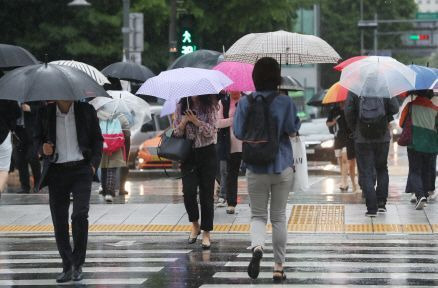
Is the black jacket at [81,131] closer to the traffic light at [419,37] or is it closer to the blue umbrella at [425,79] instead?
the blue umbrella at [425,79]

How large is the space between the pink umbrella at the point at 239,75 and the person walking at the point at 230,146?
0.96 feet

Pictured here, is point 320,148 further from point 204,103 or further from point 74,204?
point 74,204

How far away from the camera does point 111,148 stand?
15.3 meters

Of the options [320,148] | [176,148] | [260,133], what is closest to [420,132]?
[176,148]

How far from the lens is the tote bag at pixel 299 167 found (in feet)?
31.1

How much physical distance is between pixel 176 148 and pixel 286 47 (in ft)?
7.71

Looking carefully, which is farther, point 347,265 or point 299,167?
point 347,265

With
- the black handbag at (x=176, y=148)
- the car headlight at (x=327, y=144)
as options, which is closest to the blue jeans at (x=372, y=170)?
the black handbag at (x=176, y=148)

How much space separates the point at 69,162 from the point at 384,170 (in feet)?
17.5

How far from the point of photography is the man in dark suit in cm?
916

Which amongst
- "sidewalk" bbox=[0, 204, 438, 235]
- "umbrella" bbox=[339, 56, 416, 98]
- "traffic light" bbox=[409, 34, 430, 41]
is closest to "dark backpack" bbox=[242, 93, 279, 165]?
"sidewalk" bbox=[0, 204, 438, 235]

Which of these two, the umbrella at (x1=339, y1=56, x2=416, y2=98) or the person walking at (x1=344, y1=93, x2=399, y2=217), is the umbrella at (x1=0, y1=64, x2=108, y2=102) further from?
the person walking at (x1=344, y1=93, x2=399, y2=217)

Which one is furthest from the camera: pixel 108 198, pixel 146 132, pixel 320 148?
pixel 146 132

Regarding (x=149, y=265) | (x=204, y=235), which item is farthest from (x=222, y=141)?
(x=149, y=265)
